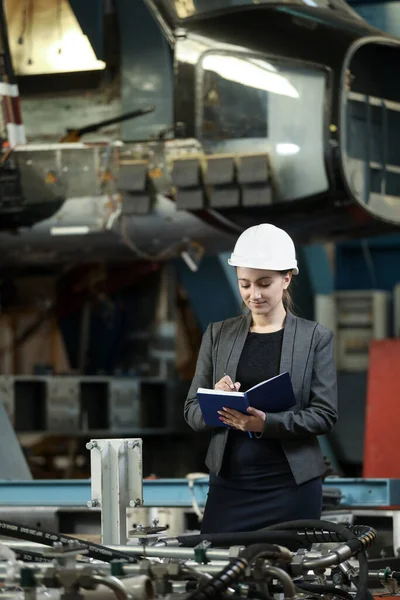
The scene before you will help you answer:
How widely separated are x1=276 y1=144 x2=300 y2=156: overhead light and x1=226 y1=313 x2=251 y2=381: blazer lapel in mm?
4249

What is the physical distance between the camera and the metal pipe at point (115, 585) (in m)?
2.85

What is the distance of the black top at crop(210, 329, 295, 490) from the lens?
12.3 ft

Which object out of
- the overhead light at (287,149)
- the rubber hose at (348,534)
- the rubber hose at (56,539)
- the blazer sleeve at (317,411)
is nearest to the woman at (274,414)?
the blazer sleeve at (317,411)

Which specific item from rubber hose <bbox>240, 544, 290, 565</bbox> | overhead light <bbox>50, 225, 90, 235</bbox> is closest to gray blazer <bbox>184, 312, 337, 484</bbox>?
rubber hose <bbox>240, 544, 290, 565</bbox>

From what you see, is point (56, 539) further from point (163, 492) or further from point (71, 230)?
point (71, 230)

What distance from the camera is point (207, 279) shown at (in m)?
11.3

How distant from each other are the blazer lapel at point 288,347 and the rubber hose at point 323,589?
0.64m

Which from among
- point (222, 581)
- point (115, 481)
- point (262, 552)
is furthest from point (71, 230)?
point (222, 581)

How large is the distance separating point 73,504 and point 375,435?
2769 millimetres

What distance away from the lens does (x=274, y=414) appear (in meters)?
3.66

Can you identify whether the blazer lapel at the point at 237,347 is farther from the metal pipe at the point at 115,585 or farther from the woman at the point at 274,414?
the metal pipe at the point at 115,585

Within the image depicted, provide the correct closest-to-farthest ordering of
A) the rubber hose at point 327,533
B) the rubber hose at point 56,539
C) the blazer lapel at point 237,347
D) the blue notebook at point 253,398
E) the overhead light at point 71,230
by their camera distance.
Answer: the rubber hose at point 56,539 → the rubber hose at point 327,533 → the blue notebook at point 253,398 → the blazer lapel at point 237,347 → the overhead light at point 71,230

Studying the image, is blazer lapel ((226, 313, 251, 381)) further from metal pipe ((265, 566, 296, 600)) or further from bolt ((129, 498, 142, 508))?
metal pipe ((265, 566, 296, 600))

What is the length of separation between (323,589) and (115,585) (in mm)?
880
